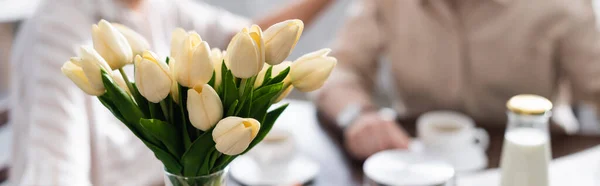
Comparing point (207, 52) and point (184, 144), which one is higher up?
point (207, 52)

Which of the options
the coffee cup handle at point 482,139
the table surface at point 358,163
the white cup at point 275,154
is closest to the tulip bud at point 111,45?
the table surface at point 358,163

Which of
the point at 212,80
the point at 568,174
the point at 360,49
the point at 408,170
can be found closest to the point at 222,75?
the point at 212,80

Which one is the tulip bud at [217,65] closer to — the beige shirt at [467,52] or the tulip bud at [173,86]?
the tulip bud at [173,86]

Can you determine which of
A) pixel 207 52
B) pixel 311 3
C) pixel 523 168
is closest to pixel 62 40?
pixel 311 3

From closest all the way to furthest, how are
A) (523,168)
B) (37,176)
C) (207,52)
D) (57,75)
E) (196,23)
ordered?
(207,52), (523,168), (37,176), (57,75), (196,23)

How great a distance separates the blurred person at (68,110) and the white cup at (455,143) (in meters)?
0.47

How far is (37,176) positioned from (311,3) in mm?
763

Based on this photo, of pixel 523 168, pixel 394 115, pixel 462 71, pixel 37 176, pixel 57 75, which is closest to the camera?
pixel 523 168

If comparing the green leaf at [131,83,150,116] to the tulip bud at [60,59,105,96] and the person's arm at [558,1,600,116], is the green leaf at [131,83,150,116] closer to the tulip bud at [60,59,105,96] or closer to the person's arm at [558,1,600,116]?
the tulip bud at [60,59,105,96]

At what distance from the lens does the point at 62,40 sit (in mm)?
1193

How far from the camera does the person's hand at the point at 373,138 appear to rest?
3.97 ft

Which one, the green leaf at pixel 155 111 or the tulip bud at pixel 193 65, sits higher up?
the tulip bud at pixel 193 65

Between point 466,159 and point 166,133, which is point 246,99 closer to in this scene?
point 166,133

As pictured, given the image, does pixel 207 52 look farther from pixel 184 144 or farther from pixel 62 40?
pixel 62 40
